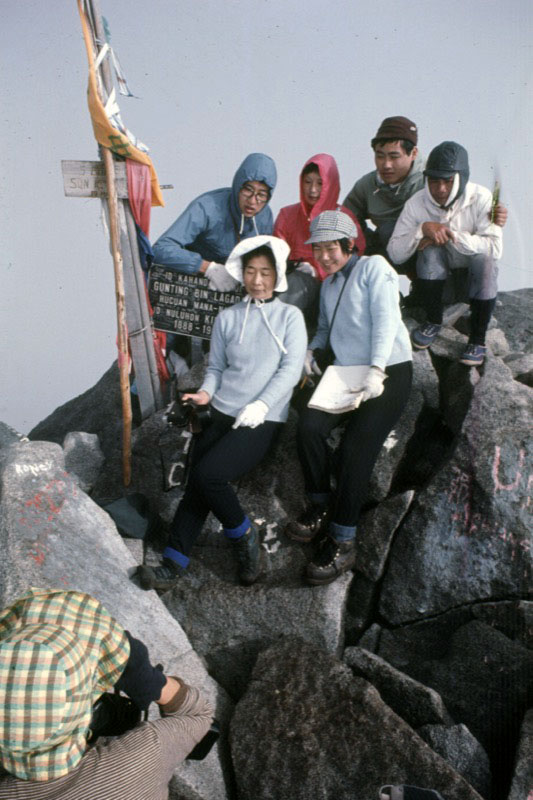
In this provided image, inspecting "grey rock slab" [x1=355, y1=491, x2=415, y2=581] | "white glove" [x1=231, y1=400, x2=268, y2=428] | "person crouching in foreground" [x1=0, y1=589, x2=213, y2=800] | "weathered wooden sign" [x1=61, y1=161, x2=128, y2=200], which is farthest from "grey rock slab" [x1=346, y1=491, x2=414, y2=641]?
"weathered wooden sign" [x1=61, y1=161, x2=128, y2=200]

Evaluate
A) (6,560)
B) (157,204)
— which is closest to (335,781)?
(6,560)

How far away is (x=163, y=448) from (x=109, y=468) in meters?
1.13

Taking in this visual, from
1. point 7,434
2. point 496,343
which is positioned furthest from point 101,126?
point 7,434

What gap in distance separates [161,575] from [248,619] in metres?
0.86

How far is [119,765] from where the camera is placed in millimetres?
2596

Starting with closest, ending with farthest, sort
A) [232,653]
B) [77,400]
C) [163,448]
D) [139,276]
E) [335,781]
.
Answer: [335,781] → [232,653] → [163,448] → [139,276] → [77,400]

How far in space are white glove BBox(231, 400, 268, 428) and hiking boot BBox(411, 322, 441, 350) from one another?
2470 millimetres

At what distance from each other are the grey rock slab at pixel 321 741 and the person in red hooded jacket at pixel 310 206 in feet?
12.9

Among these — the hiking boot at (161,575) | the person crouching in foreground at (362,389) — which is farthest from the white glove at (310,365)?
the hiking boot at (161,575)

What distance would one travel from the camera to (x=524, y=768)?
139 inches

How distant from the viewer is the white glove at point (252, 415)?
470 centimetres

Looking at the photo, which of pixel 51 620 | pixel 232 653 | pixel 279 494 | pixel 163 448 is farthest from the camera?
pixel 163 448

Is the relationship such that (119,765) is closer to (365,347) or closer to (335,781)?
(335,781)

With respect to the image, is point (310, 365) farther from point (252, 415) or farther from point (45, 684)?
point (45, 684)
